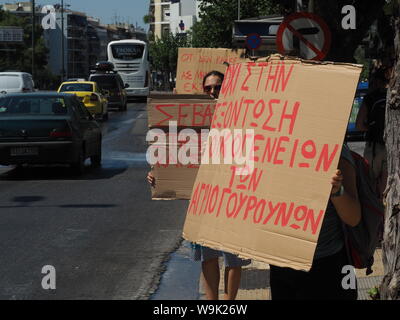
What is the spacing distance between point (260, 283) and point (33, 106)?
10.2 meters

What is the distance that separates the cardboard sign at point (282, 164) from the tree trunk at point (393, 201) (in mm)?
244

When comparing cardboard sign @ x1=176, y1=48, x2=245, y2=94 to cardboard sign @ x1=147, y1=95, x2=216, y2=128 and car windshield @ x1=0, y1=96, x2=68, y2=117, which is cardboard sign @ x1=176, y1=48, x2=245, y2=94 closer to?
cardboard sign @ x1=147, y1=95, x2=216, y2=128

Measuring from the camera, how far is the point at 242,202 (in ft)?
14.4

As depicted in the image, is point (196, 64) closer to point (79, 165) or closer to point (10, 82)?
point (79, 165)

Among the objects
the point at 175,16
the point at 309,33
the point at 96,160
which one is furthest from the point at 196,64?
the point at 175,16

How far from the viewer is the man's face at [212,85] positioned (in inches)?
259

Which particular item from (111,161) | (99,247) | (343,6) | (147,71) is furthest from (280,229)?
(147,71)

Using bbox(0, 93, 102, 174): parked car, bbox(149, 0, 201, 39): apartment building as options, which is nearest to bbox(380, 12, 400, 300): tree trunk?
bbox(0, 93, 102, 174): parked car

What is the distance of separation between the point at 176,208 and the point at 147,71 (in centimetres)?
5285

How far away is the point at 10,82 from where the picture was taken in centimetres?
4281

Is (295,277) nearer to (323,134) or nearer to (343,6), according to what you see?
(323,134)

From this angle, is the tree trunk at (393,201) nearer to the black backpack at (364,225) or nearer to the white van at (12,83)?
the black backpack at (364,225)

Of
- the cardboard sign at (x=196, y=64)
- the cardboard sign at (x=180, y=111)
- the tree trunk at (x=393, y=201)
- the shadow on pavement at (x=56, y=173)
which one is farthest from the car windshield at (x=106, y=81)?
the tree trunk at (x=393, y=201)
